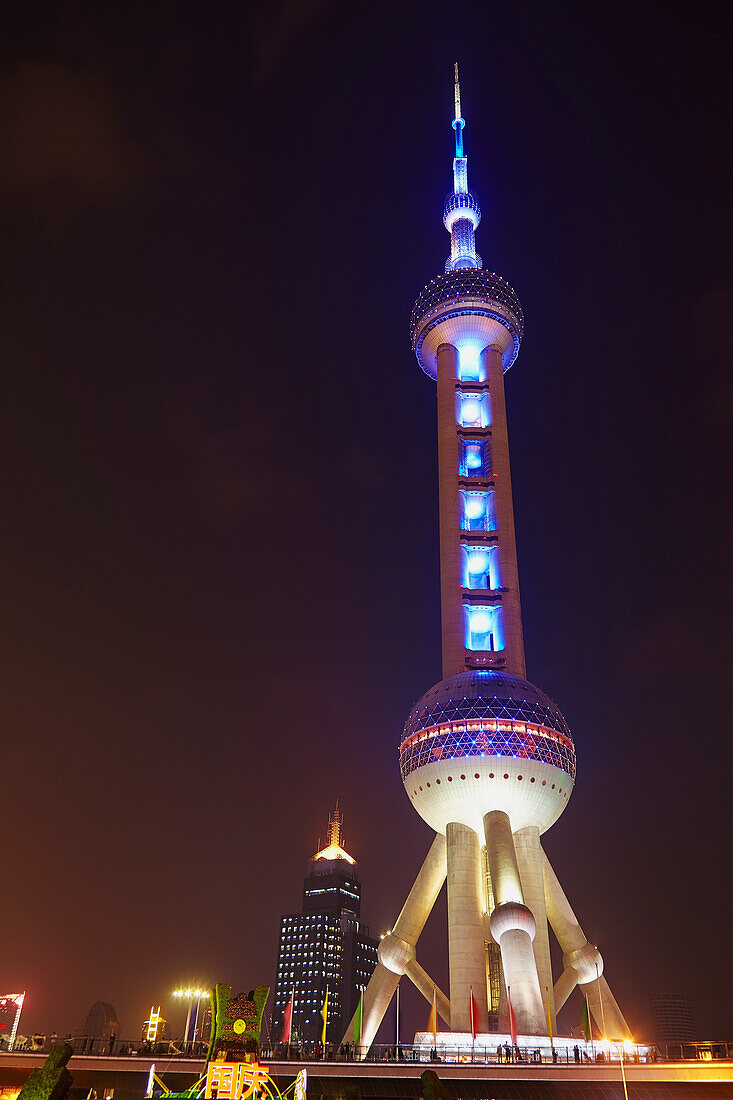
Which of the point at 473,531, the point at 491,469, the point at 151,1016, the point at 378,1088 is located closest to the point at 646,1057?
the point at 378,1088

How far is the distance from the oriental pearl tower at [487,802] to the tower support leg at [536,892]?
0.41 feet

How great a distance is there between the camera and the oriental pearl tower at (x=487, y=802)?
7038 centimetres

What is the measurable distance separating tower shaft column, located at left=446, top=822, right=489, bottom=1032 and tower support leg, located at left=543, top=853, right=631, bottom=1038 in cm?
765

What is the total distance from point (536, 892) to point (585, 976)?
297 inches

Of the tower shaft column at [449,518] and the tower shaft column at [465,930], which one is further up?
the tower shaft column at [449,518]

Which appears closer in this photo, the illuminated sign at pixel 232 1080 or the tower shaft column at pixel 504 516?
the illuminated sign at pixel 232 1080

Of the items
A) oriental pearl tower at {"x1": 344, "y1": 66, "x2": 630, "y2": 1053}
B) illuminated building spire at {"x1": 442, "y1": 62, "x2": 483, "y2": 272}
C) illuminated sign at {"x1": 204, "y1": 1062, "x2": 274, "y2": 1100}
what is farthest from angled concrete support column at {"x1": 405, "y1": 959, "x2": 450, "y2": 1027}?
illuminated building spire at {"x1": 442, "y1": 62, "x2": 483, "y2": 272}

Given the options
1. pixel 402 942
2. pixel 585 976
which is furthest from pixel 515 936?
pixel 402 942

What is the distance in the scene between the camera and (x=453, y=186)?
122 m

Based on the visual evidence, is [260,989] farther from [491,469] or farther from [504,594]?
[491,469]

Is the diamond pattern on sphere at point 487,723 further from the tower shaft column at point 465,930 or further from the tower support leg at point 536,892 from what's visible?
the tower shaft column at point 465,930

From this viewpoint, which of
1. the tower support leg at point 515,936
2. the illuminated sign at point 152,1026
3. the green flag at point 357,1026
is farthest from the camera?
the green flag at point 357,1026

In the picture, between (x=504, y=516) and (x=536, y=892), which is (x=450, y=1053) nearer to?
(x=536, y=892)

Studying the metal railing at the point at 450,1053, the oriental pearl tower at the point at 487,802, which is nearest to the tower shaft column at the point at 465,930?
the oriental pearl tower at the point at 487,802
